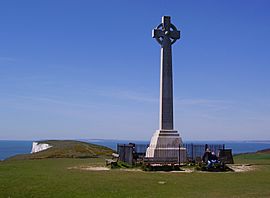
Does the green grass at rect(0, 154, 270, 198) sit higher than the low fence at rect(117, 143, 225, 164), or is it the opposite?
the low fence at rect(117, 143, 225, 164)

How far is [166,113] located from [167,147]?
8.79 feet

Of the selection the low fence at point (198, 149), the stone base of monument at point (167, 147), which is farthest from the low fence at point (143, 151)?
the stone base of monument at point (167, 147)

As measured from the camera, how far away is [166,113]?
3164 centimetres

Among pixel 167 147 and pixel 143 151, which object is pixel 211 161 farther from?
pixel 143 151

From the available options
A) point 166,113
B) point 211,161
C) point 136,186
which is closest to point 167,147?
point 166,113

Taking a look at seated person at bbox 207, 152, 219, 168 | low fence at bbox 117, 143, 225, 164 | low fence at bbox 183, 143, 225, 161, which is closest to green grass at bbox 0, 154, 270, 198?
seated person at bbox 207, 152, 219, 168

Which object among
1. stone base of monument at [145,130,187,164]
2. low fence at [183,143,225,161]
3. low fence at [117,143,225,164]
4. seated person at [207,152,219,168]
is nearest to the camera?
seated person at [207,152,219,168]

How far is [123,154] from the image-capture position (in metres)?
30.1

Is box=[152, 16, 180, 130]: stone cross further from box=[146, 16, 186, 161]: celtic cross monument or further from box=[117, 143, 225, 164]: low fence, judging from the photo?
box=[117, 143, 225, 164]: low fence

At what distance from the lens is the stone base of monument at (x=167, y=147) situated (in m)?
30.4

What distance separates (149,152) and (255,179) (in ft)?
38.6

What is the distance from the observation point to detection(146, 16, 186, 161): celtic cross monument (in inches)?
1201

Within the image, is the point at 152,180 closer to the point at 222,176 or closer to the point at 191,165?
the point at 222,176

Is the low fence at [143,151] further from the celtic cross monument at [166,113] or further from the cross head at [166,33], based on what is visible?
the cross head at [166,33]
